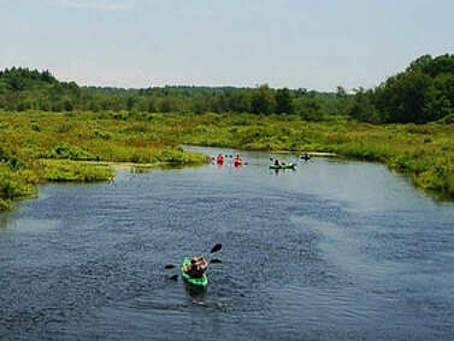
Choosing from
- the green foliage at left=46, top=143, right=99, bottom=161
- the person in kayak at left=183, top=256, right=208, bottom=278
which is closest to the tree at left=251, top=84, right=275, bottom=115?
the green foliage at left=46, top=143, right=99, bottom=161

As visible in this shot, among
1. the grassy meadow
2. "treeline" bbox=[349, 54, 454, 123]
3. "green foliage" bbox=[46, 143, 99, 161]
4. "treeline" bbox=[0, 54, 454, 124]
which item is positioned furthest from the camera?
"treeline" bbox=[0, 54, 454, 124]

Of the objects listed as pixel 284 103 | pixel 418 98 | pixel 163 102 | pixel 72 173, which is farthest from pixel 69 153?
pixel 163 102

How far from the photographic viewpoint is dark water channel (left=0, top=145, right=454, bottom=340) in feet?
69.6

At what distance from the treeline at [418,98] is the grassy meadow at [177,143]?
21.6 ft

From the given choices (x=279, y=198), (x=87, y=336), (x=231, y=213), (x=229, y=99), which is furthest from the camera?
(x=229, y=99)

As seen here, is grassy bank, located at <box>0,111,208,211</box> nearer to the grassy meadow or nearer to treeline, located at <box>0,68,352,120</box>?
the grassy meadow

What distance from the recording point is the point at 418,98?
339 feet

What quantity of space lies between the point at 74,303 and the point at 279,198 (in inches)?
882

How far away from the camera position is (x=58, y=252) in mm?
28406

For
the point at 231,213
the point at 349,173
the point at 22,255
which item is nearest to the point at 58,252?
the point at 22,255

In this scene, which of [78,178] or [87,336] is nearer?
[87,336]

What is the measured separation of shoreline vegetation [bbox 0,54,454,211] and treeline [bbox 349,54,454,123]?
0.15 meters

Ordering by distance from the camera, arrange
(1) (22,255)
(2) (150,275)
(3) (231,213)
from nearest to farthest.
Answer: (2) (150,275) < (1) (22,255) < (3) (231,213)

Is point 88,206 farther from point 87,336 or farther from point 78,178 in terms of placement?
point 87,336
